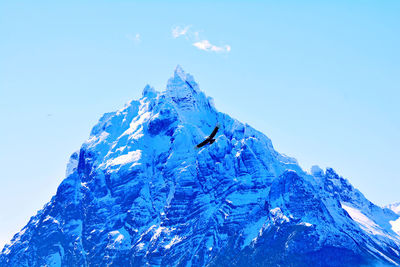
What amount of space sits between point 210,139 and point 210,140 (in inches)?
8.0

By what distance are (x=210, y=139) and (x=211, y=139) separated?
32cm

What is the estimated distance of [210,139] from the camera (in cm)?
15300

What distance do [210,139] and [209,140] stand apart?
0.31m

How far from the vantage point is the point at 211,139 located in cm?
15325

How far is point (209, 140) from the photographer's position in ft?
502

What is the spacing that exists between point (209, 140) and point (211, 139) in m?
0.47

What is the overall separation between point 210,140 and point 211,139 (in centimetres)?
38

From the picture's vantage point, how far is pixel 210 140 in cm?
15300
